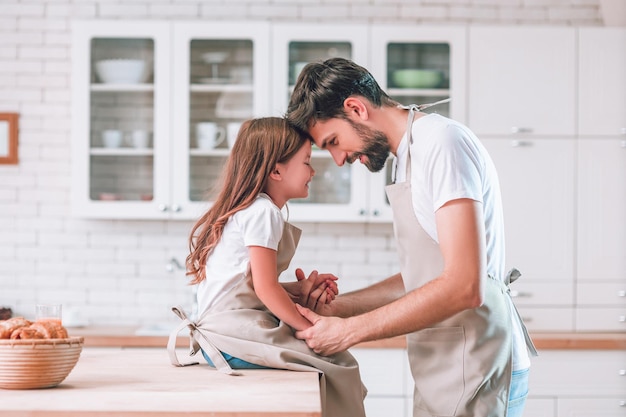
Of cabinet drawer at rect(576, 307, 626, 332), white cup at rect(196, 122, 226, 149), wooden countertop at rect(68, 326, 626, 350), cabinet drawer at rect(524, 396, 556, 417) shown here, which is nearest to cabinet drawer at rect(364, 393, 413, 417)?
wooden countertop at rect(68, 326, 626, 350)

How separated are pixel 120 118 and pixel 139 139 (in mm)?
138

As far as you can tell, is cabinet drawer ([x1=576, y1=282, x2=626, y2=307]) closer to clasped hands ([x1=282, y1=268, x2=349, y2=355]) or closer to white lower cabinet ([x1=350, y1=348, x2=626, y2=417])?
white lower cabinet ([x1=350, y1=348, x2=626, y2=417])

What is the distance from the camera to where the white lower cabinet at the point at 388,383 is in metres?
3.76

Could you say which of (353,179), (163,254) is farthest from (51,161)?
(353,179)

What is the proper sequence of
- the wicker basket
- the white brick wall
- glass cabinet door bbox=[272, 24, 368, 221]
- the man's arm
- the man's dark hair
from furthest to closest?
the white brick wall, glass cabinet door bbox=[272, 24, 368, 221], the man's dark hair, the man's arm, the wicker basket

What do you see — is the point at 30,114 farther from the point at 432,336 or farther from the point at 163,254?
the point at 432,336

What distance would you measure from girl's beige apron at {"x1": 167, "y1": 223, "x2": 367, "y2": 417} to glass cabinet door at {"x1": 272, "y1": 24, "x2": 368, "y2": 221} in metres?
1.99

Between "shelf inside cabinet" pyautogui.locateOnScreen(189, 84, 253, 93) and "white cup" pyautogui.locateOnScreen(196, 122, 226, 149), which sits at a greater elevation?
"shelf inside cabinet" pyautogui.locateOnScreen(189, 84, 253, 93)

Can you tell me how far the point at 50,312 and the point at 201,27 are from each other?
92.3 inches

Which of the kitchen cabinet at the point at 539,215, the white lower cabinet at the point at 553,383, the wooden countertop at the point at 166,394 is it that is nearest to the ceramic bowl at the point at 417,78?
the kitchen cabinet at the point at 539,215

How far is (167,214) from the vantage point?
4031 mm

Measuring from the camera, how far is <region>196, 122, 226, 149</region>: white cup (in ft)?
13.3

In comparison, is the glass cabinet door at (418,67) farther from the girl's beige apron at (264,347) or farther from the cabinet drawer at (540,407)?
the girl's beige apron at (264,347)

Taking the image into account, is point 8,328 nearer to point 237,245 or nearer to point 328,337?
point 237,245
